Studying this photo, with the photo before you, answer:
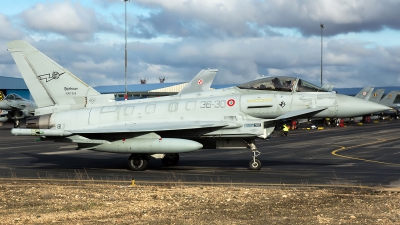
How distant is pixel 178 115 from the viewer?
19281 millimetres

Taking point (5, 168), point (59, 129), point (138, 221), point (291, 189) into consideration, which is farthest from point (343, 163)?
point (138, 221)

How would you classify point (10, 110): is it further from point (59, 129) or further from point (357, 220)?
point (357, 220)

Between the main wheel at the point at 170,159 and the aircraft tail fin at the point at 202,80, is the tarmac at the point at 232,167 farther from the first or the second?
the aircraft tail fin at the point at 202,80

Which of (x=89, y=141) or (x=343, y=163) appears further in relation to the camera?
(x=343, y=163)

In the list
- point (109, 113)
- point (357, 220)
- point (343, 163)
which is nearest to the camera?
point (357, 220)

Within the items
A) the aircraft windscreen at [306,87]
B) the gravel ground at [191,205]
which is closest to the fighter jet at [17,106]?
the aircraft windscreen at [306,87]

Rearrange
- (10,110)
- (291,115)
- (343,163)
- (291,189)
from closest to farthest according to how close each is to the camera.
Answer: (291,189)
(291,115)
(343,163)
(10,110)

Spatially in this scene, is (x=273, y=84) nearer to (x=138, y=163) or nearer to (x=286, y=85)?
(x=286, y=85)

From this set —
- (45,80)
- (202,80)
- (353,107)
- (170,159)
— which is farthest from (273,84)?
(202,80)

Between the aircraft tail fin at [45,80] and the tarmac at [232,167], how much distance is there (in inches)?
102

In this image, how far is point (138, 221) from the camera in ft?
31.3

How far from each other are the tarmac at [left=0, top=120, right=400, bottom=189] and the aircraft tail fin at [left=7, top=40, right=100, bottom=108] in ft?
8.49

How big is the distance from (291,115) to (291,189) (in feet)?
16.4

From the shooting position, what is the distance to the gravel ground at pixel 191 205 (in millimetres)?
9688
